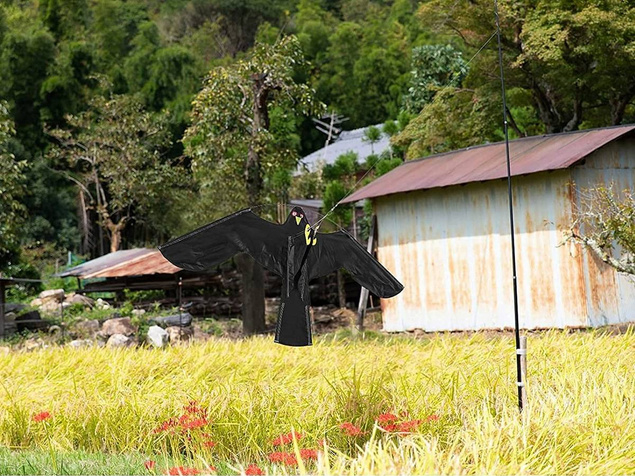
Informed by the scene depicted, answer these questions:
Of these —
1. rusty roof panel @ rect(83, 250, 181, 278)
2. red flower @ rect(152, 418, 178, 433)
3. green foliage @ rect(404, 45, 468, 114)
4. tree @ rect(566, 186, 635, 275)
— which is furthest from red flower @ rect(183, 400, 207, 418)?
green foliage @ rect(404, 45, 468, 114)

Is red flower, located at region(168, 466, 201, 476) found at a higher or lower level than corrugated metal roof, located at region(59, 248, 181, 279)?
lower

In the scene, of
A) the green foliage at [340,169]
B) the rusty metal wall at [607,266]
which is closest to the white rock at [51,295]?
the green foliage at [340,169]

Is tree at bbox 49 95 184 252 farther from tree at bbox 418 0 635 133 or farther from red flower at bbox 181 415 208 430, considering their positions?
red flower at bbox 181 415 208 430

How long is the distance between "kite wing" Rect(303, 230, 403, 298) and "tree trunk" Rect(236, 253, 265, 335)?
363 inches

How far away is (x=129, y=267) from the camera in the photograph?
21734 mm

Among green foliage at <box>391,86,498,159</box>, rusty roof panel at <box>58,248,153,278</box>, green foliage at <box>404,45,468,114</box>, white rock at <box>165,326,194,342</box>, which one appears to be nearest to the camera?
white rock at <box>165,326,194,342</box>

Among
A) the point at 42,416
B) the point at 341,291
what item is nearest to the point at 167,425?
the point at 42,416

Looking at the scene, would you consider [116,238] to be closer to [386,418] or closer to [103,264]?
[103,264]

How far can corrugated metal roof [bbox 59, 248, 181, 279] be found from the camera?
21.0 metres

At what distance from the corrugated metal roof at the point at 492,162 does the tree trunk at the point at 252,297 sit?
248 centimetres

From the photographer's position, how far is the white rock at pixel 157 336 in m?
16.0

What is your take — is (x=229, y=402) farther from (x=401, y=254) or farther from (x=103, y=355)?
(x=401, y=254)

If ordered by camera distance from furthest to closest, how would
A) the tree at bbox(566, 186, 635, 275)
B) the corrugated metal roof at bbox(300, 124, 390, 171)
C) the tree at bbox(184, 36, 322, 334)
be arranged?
1. the corrugated metal roof at bbox(300, 124, 390, 171)
2. the tree at bbox(184, 36, 322, 334)
3. the tree at bbox(566, 186, 635, 275)

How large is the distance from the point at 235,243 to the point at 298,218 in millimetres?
469
